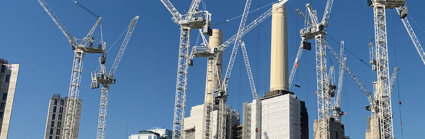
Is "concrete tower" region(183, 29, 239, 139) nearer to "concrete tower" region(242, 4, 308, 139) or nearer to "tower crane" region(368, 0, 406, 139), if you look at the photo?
"concrete tower" region(242, 4, 308, 139)

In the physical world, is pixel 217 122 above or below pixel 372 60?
below

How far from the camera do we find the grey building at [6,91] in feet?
444

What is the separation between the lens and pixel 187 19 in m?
133

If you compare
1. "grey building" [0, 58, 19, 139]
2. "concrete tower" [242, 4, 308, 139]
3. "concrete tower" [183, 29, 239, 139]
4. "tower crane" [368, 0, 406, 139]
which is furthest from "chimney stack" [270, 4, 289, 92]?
"grey building" [0, 58, 19, 139]

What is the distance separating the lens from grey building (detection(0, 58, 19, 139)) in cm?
13525

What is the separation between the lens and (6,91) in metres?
138

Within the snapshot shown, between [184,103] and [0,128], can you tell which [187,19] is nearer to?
[184,103]

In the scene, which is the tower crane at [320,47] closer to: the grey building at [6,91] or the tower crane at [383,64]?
the tower crane at [383,64]

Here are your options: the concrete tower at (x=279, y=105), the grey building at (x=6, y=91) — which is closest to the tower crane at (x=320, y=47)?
the concrete tower at (x=279, y=105)

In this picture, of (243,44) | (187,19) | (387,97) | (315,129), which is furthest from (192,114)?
(387,97)

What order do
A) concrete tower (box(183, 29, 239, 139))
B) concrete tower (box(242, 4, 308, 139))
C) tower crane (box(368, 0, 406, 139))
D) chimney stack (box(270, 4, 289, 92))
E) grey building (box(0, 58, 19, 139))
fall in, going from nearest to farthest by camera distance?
1. tower crane (box(368, 0, 406, 139))
2. concrete tower (box(242, 4, 308, 139))
3. grey building (box(0, 58, 19, 139))
4. chimney stack (box(270, 4, 289, 92))
5. concrete tower (box(183, 29, 239, 139))

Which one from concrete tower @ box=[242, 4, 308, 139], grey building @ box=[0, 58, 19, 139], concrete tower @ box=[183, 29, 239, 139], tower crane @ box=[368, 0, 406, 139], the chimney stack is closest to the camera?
tower crane @ box=[368, 0, 406, 139]

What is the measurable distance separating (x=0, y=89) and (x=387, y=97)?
99.9m

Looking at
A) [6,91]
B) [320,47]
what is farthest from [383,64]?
[6,91]
